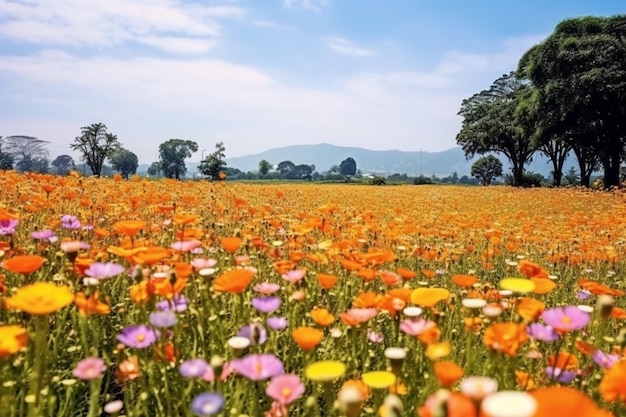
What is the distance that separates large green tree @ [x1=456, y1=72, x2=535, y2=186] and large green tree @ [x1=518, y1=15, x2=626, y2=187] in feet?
35.0

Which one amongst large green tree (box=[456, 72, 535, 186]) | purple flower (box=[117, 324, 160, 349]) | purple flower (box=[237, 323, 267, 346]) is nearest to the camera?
purple flower (box=[237, 323, 267, 346])

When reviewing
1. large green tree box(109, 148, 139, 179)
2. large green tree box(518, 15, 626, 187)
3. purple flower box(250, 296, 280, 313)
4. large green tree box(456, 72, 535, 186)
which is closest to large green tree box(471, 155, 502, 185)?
large green tree box(456, 72, 535, 186)

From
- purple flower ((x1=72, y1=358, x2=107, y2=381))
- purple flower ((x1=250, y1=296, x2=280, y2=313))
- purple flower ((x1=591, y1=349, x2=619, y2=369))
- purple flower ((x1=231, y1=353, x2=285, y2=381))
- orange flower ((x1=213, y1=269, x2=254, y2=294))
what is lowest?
purple flower ((x1=591, y1=349, x2=619, y2=369))

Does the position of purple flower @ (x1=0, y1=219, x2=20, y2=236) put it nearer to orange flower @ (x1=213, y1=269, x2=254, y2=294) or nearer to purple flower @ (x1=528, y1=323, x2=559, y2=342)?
orange flower @ (x1=213, y1=269, x2=254, y2=294)

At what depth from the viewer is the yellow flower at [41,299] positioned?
1.29 meters

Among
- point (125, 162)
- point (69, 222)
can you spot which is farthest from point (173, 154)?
point (69, 222)

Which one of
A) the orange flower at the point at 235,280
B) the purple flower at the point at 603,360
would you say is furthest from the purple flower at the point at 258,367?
the purple flower at the point at 603,360

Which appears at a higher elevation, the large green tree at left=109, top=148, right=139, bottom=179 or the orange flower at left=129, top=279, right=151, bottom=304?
the large green tree at left=109, top=148, right=139, bottom=179

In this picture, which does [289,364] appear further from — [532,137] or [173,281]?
[532,137]

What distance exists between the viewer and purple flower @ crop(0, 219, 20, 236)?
2.59 m

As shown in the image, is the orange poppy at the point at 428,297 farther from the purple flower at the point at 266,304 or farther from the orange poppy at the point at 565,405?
the orange poppy at the point at 565,405

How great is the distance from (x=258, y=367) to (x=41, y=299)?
670 millimetres

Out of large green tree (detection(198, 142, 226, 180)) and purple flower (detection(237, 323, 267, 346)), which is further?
large green tree (detection(198, 142, 226, 180))

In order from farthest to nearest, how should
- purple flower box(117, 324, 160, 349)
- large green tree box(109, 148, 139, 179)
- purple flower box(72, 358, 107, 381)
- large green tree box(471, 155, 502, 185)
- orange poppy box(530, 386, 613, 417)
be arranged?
1. large green tree box(109, 148, 139, 179)
2. large green tree box(471, 155, 502, 185)
3. purple flower box(117, 324, 160, 349)
4. purple flower box(72, 358, 107, 381)
5. orange poppy box(530, 386, 613, 417)
